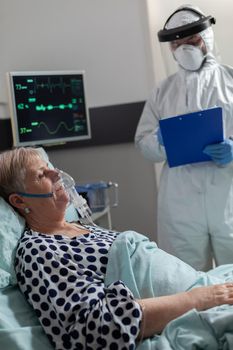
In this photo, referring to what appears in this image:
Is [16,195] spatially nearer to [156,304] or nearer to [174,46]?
[156,304]

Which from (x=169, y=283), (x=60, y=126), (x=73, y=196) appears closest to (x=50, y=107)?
(x=60, y=126)

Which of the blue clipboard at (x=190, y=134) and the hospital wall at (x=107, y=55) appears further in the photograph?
the hospital wall at (x=107, y=55)

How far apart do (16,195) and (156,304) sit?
595 millimetres

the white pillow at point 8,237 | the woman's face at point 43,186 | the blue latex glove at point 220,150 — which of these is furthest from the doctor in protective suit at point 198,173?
the white pillow at point 8,237

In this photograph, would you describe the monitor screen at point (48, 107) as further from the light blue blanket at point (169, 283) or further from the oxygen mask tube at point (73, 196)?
the light blue blanket at point (169, 283)

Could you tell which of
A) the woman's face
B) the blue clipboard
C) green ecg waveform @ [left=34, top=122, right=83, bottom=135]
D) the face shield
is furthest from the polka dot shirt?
green ecg waveform @ [left=34, top=122, right=83, bottom=135]

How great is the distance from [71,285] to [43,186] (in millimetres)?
404

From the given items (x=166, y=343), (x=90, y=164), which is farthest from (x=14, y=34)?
(x=166, y=343)

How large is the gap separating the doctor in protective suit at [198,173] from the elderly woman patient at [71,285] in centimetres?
68

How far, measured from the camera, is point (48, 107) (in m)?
2.58

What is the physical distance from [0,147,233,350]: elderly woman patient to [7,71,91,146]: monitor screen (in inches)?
38.0

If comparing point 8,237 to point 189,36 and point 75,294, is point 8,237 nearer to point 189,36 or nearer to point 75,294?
point 75,294

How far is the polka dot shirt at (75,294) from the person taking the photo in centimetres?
114

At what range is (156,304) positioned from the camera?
1.20m
